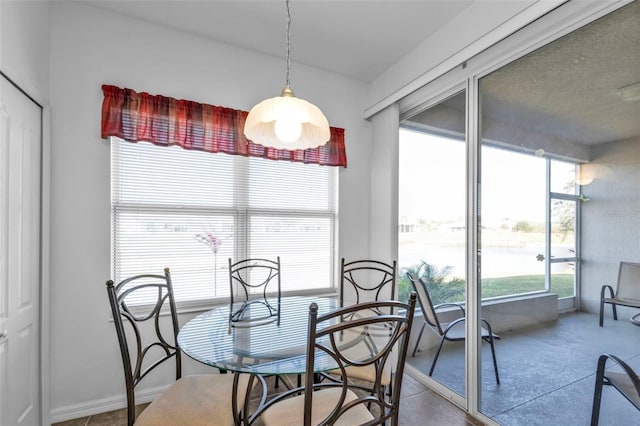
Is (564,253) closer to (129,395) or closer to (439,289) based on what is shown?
(439,289)

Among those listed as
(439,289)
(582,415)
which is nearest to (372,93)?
(439,289)

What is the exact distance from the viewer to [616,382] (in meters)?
1.46

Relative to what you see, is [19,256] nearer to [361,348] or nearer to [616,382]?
[361,348]

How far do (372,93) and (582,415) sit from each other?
9.89 ft

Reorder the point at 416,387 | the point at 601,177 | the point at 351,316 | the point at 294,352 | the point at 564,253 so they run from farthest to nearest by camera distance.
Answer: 1. the point at 416,387
2. the point at 351,316
3. the point at 564,253
4. the point at 601,177
5. the point at 294,352

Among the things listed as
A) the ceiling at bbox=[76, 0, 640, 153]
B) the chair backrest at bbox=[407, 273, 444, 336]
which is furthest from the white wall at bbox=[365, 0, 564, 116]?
the chair backrest at bbox=[407, 273, 444, 336]

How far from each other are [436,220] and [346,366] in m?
1.79

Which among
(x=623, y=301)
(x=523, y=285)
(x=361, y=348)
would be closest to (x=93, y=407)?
(x=361, y=348)

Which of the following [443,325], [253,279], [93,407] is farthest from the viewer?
[253,279]

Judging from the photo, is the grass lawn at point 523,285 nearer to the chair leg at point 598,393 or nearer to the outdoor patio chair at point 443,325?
the outdoor patio chair at point 443,325

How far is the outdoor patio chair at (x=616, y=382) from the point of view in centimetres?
138

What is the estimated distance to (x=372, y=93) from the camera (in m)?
3.21

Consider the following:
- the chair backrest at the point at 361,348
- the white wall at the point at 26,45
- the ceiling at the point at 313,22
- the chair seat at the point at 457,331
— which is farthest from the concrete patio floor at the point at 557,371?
the white wall at the point at 26,45

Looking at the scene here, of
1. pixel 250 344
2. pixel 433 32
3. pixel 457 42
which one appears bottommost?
pixel 250 344
